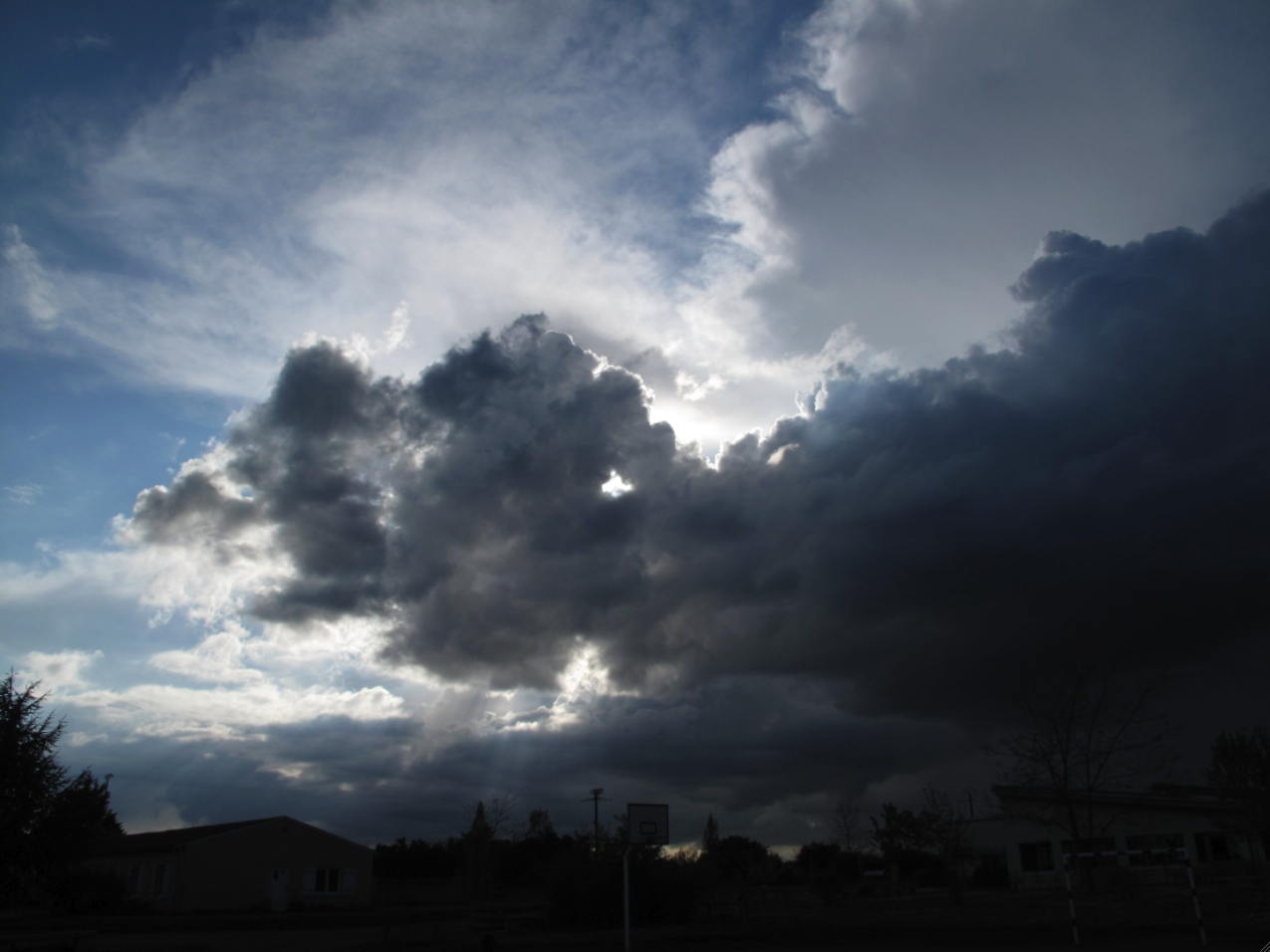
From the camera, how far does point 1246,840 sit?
142 feet

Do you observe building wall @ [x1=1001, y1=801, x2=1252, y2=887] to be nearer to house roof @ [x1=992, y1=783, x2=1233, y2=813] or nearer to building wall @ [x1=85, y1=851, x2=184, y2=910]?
house roof @ [x1=992, y1=783, x2=1233, y2=813]

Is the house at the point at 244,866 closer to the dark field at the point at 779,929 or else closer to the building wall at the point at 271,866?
the building wall at the point at 271,866

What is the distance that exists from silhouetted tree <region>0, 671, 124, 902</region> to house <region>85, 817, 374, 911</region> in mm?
18464

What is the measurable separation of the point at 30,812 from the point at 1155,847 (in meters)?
50.5

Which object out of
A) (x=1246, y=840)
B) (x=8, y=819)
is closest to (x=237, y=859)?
(x=8, y=819)

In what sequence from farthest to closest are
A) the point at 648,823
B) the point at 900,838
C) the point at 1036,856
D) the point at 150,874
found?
the point at 900,838 → the point at 1036,856 → the point at 150,874 → the point at 648,823

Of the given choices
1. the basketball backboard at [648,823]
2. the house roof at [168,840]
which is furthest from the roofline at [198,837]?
the basketball backboard at [648,823]

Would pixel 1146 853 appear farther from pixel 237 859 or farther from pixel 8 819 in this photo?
pixel 8 819

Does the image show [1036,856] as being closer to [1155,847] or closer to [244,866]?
[1155,847]

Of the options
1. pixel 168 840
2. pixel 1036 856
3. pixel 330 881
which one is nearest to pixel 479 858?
pixel 330 881

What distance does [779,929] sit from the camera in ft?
81.8

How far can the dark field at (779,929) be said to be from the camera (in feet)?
64.4

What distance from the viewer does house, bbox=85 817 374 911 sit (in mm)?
40125

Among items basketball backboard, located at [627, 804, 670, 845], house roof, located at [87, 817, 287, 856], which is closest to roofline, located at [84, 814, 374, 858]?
house roof, located at [87, 817, 287, 856]
